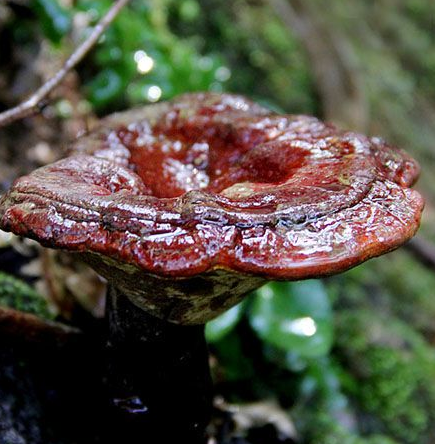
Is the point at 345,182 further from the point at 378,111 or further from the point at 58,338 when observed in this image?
the point at 378,111

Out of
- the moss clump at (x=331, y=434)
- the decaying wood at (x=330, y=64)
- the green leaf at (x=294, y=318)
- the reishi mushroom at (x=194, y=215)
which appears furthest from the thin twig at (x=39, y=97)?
the decaying wood at (x=330, y=64)

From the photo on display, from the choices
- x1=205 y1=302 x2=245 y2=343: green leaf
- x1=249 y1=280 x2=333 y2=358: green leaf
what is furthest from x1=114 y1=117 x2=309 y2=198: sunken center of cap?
x1=249 y1=280 x2=333 y2=358: green leaf

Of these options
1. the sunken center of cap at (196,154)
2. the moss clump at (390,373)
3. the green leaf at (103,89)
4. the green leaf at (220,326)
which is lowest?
the moss clump at (390,373)

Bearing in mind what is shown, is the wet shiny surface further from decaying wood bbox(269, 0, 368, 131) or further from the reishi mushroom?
decaying wood bbox(269, 0, 368, 131)

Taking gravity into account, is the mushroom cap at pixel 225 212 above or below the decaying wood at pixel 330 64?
above

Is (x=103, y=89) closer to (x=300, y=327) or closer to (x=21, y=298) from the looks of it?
(x=21, y=298)

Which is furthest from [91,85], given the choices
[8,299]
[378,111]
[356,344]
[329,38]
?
[378,111]

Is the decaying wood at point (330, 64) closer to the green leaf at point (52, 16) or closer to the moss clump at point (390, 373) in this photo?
the moss clump at point (390, 373)
